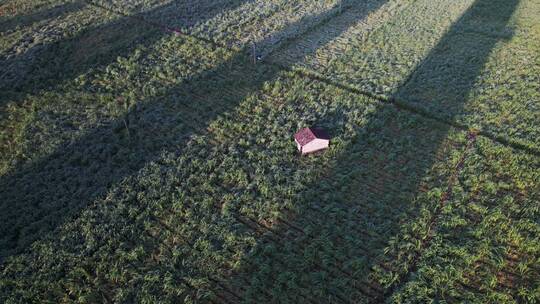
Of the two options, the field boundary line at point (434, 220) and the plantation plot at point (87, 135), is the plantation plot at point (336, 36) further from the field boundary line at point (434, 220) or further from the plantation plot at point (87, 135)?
the field boundary line at point (434, 220)

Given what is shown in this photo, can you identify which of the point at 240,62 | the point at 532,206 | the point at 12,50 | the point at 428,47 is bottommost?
the point at 532,206

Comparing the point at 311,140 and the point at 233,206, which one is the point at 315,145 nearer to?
the point at 311,140

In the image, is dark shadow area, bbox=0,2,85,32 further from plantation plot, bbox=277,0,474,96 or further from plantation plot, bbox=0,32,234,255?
plantation plot, bbox=277,0,474,96

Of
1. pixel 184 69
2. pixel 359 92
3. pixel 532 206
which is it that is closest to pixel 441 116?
pixel 359 92

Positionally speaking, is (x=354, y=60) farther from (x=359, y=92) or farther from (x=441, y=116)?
(x=441, y=116)

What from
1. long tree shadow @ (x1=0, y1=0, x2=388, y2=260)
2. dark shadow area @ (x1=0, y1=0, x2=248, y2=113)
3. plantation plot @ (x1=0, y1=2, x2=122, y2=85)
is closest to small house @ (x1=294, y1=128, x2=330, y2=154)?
long tree shadow @ (x1=0, y1=0, x2=388, y2=260)
